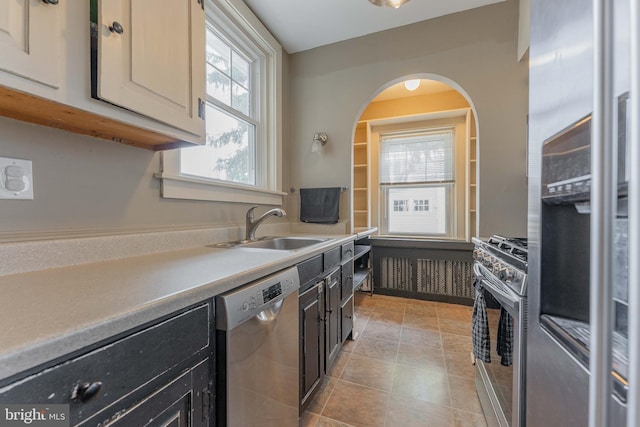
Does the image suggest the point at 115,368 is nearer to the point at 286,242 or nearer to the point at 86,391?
the point at 86,391

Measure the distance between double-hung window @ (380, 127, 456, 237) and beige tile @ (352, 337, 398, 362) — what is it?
5.84 ft

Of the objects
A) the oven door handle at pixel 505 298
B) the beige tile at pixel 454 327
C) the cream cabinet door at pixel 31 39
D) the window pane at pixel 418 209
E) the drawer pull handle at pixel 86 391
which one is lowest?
the beige tile at pixel 454 327

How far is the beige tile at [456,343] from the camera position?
80.8 inches

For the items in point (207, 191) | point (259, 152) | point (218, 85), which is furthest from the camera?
point (259, 152)

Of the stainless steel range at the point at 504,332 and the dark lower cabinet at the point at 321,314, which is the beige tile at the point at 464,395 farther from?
the dark lower cabinet at the point at 321,314

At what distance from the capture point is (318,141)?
2562 mm

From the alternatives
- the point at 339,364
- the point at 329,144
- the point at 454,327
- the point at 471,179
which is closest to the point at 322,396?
the point at 339,364

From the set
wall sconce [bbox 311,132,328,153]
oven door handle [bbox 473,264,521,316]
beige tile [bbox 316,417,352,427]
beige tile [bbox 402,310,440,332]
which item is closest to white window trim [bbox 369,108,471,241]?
beige tile [bbox 402,310,440,332]

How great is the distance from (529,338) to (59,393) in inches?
44.2

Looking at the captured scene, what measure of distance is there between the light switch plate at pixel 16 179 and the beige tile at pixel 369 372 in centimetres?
182

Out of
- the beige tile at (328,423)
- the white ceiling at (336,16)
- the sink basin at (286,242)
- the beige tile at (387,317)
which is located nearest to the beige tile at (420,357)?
the beige tile at (387,317)

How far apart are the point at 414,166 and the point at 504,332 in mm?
2821

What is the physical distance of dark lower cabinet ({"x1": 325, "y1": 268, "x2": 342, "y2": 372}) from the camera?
1592mm

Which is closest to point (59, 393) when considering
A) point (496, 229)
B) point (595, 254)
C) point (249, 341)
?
point (249, 341)
